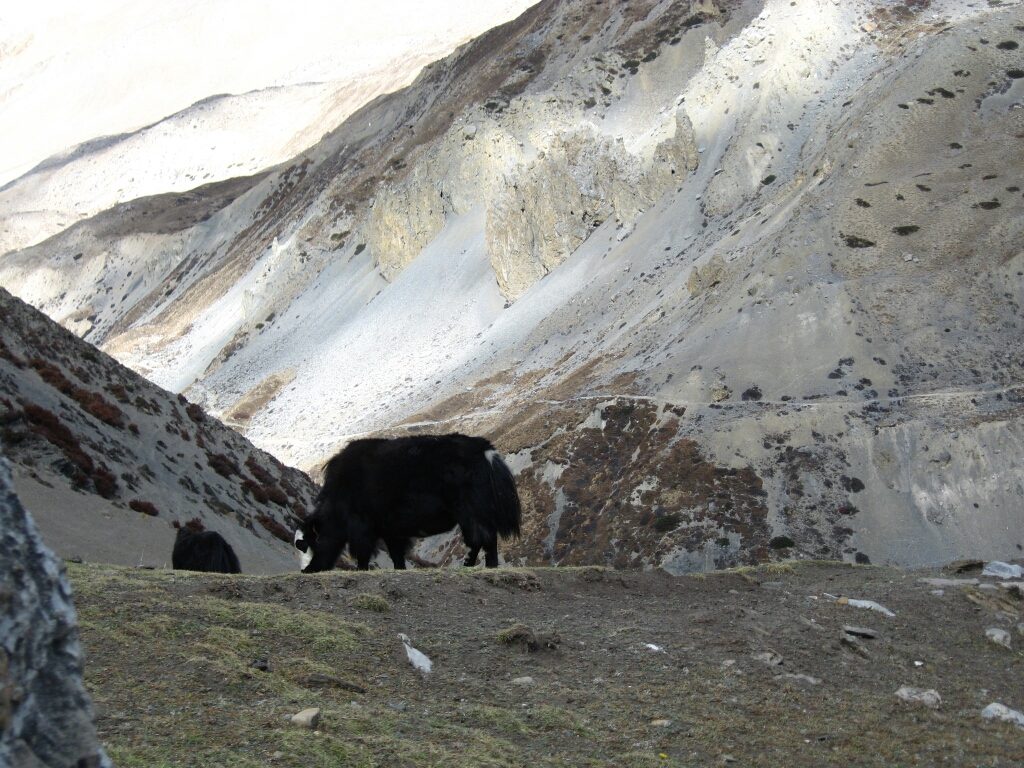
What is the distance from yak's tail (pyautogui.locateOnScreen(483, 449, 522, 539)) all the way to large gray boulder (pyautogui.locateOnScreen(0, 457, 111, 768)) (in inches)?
449

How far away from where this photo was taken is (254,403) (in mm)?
80188

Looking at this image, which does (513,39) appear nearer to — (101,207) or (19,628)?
(101,207)

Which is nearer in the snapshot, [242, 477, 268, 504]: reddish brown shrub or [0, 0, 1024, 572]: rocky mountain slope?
[242, 477, 268, 504]: reddish brown shrub

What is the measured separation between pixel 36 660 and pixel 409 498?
1167 centimetres

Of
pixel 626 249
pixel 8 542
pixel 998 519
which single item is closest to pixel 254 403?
pixel 626 249

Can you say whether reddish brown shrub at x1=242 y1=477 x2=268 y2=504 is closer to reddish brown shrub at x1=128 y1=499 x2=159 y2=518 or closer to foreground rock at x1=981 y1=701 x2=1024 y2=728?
reddish brown shrub at x1=128 y1=499 x2=159 y2=518

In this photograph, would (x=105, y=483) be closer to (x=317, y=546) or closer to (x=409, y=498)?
(x=317, y=546)

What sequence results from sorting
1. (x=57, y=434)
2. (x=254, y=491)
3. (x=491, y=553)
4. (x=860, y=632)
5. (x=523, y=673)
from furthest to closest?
(x=254, y=491) < (x=57, y=434) < (x=491, y=553) < (x=860, y=632) < (x=523, y=673)

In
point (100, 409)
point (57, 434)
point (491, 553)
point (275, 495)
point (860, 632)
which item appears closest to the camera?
point (860, 632)

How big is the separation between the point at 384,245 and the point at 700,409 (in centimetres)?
5541

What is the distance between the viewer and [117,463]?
2244 centimetres

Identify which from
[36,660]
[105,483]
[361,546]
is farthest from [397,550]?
[36,660]

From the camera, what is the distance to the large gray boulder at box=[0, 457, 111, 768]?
373 cm

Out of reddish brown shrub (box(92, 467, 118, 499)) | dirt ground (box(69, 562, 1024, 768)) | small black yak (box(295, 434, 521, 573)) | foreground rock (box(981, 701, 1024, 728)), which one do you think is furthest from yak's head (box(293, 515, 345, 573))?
foreground rock (box(981, 701, 1024, 728))
